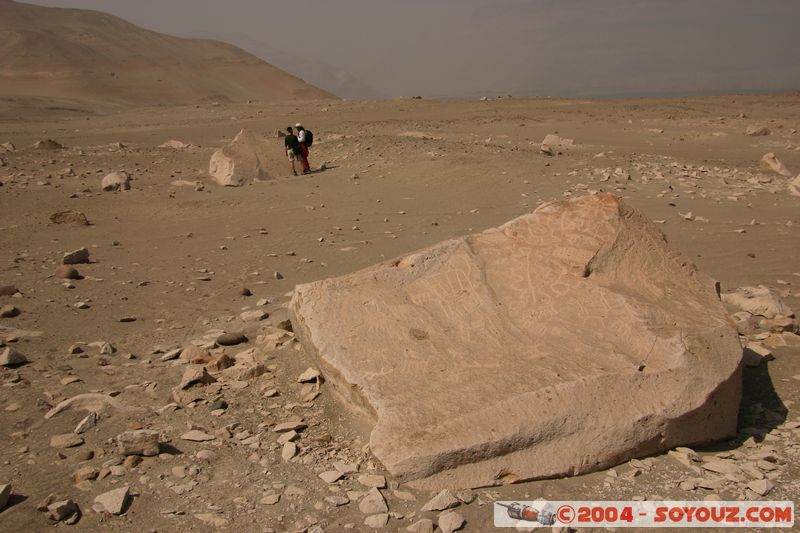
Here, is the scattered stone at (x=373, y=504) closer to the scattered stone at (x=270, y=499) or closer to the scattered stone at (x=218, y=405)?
the scattered stone at (x=270, y=499)

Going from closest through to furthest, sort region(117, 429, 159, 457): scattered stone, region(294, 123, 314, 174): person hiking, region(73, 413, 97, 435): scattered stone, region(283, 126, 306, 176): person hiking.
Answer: region(117, 429, 159, 457): scattered stone
region(73, 413, 97, 435): scattered stone
region(283, 126, 306, 176): person hiking
region(294, 123, 314, 174): person hiking

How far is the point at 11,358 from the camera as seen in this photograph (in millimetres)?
3992

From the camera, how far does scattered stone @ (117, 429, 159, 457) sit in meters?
2.99

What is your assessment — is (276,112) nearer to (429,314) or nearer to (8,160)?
(8,160)

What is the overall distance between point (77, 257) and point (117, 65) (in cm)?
3700

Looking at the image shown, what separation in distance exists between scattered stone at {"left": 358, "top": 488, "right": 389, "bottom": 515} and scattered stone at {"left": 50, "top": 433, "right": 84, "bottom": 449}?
146cm

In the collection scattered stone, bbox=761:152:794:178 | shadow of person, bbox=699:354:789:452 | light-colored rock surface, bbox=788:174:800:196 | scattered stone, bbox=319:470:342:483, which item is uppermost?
scattered stone, bbox=761:152:794:178

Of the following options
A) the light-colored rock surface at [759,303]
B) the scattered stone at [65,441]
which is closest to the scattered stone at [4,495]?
the scattered stone at [65,441]

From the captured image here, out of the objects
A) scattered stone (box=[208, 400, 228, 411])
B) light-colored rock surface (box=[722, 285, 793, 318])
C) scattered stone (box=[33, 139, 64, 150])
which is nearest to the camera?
scattered stone (box=[208, 400, 228, 411])

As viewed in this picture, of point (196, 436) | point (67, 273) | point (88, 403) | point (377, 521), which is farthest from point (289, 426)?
point (67, 273)

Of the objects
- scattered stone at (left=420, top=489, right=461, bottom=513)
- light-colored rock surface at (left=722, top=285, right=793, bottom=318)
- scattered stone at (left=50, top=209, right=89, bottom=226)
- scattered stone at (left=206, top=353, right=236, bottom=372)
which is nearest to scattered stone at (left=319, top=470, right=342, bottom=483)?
scattered stone at (left=420, top=489, right=461, bottom=513)

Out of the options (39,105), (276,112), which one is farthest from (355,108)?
(39,105)

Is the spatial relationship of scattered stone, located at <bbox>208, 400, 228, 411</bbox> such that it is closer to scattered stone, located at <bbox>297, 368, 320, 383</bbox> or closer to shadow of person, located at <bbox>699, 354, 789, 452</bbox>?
scattered stone, located at <bbox>297, 368, 320, 383</bbox>

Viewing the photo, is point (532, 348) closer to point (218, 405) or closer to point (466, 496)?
point (466, 496)
